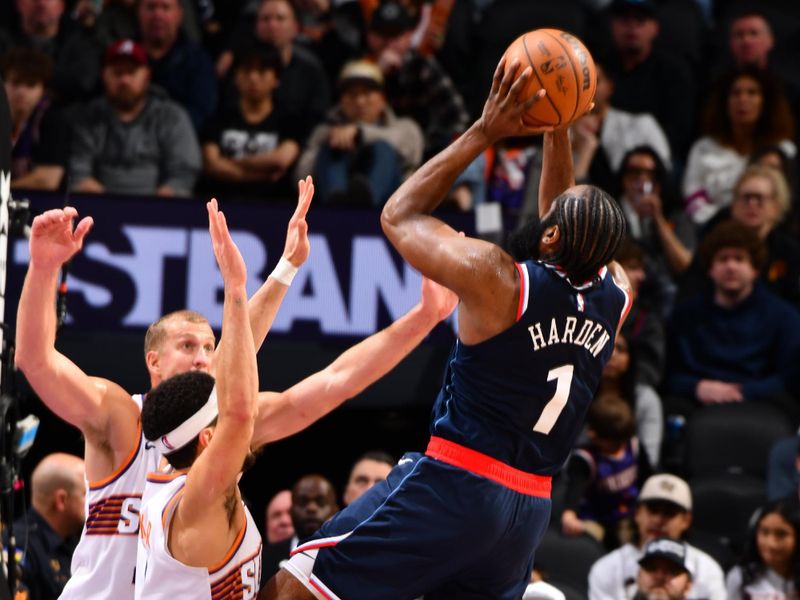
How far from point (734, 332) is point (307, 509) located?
11.4 feet

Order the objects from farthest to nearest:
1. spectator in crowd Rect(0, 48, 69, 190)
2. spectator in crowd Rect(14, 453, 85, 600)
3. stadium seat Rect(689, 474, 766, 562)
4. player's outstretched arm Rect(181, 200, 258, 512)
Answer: spectator in crowd Rect(0, 48, 69, 190) → stadium seat Rect(689, 474, 766, 562) → spectator in crowd Rect(14, 453, 85, 600) → player's outstretched arm Rect(181, 200, 258, 512)

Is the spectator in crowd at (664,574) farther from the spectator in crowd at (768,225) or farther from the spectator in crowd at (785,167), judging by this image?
the spectator in crowd at (785,167)

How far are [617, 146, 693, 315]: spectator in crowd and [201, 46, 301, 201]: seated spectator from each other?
250 centimetres

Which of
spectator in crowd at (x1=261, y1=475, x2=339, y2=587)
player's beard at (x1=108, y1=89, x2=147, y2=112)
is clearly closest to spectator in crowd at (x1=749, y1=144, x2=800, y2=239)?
spectator in crowd at (x1=261, y1=475, x2=339, y2=587)

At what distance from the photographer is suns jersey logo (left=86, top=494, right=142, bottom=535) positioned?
5.64 meters

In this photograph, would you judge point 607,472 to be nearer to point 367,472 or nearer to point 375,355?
point 367,472

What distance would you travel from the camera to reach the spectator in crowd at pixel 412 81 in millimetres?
11305

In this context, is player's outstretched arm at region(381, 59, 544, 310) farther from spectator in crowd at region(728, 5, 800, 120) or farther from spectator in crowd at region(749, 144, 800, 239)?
spectator in crowd at region(728, 5, 800, 120)

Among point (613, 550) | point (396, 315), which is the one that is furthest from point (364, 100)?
point (613, 550)

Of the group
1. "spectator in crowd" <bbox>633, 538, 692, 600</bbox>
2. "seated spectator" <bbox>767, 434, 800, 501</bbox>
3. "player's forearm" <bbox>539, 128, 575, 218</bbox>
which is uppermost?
"player's forearm" <bbox>539, 128, 575, 218</bbox>

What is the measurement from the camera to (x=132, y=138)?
34.7 ft

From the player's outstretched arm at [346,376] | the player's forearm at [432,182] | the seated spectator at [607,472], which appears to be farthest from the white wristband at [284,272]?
the seated spectator at [607,472]

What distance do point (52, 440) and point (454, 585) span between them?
5.35m

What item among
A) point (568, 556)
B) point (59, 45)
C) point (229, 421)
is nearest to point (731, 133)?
point (568, 556)
